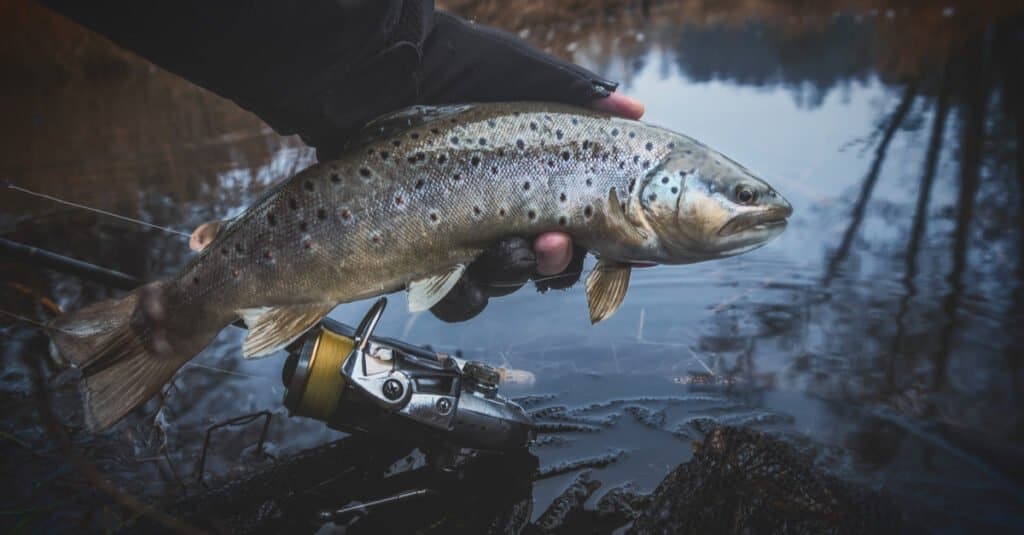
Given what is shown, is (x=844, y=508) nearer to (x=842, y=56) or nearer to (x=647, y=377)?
(x=647, y=377)

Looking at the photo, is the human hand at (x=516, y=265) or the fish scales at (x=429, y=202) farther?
the human hand at (x=516, y=265)

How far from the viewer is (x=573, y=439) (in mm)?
2934

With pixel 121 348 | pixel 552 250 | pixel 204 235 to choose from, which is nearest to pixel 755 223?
pixel 552 250

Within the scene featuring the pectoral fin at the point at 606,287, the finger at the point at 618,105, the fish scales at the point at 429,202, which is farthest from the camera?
the finger at the point at 618,105

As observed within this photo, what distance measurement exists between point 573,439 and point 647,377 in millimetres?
734

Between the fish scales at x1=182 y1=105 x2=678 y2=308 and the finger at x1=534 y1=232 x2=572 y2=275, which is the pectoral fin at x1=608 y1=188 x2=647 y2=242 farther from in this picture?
the finger at x1=534 y1=232 x2=572 y2=275

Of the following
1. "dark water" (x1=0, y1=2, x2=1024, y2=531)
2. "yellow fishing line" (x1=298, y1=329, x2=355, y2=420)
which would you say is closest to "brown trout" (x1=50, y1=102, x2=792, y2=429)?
"yellow fishing line" (x1=298, y1=329, x2=355, y2=420)

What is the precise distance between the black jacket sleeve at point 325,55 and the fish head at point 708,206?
557 millimetres

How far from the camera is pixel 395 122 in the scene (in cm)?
242

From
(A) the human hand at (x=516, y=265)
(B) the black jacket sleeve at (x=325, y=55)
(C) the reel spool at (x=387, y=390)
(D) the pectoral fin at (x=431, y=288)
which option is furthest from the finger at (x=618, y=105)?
(C) the reel spool at (x=387, y=390)

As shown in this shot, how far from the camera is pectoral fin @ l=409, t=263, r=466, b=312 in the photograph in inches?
93.6

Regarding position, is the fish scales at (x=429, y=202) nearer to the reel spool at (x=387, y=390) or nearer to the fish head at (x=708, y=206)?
the fish head at (x=708, y=206)

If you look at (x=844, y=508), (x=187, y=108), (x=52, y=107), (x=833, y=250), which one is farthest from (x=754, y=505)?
(x=52, y=107)

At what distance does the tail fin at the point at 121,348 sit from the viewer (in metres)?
2.15
